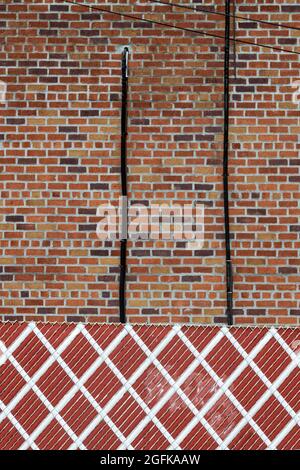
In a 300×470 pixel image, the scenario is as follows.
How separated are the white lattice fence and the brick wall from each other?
20 cm

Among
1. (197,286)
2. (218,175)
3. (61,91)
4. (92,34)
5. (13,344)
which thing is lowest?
(13,344)

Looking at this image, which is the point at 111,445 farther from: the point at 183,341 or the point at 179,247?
the point at 179,247

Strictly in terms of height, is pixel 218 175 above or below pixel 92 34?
below

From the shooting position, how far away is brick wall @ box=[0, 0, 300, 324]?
542cm

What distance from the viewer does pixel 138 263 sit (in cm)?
545

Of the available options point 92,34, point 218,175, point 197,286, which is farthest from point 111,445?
point 92,34

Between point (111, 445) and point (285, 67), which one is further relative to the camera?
point (285, 67)

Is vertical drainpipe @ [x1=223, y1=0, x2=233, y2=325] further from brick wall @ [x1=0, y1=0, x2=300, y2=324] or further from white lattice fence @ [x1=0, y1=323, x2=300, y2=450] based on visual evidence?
white lattice fence @ [x1=0, y1=323, x2=300, y2=450]

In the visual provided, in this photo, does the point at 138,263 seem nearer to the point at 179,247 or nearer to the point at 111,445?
the point at 179,247

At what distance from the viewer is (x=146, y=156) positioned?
5.50 m

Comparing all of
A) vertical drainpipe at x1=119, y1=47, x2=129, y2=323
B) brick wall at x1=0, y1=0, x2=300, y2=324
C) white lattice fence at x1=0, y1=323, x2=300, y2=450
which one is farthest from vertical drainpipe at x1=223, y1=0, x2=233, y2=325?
vertical drainpipe at x1=119, y1=47, x2=129, y2=323

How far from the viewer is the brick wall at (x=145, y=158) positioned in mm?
5418

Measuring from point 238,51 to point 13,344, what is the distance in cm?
275

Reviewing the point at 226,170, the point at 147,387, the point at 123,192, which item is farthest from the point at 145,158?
the point at 147,387
